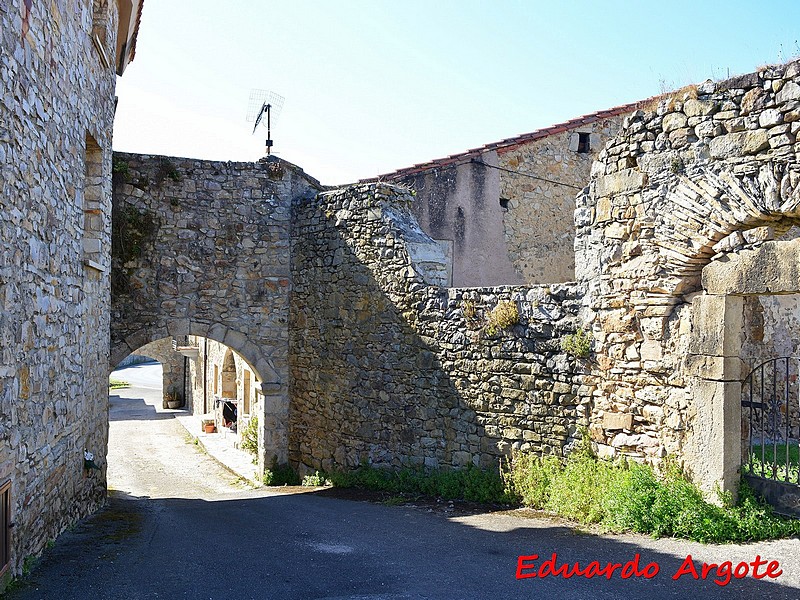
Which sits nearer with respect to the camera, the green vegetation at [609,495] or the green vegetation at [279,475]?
the green vegetation at [609,495]

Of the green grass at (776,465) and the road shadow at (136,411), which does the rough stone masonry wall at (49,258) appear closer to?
the green grass at (776,465)

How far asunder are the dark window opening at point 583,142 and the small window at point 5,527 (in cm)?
1091

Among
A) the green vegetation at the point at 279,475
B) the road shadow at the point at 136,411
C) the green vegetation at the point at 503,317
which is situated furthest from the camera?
the road shadow at the point at 136,411

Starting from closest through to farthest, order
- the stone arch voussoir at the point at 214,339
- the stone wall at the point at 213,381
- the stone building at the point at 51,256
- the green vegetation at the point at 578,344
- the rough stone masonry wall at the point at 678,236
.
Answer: the stone building at the point at 51,256 → the rough stone masonry wall at the point at 678,236 → the green vegetation at the point at 578,344 → the stone arch voussoir at the point at 214,339 → the stone wall at the point at 213,381

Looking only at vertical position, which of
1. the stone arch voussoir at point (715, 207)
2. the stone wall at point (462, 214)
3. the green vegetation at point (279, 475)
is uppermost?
the stone wall at point (462, 214)

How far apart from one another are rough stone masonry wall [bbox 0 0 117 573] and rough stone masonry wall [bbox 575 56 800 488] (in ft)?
15.9

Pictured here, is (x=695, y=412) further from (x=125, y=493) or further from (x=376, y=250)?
(x=125, y=493)

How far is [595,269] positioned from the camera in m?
7.00

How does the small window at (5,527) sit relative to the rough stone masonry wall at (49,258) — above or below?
below

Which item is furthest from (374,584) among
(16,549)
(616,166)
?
(616,166)

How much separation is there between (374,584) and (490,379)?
134 inches

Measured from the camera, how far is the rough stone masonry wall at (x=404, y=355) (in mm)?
7449

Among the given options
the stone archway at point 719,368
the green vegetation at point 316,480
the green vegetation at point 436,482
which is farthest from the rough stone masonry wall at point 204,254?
the stone archway at point 719,368

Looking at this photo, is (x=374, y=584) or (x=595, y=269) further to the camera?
(x=595, y=269)
